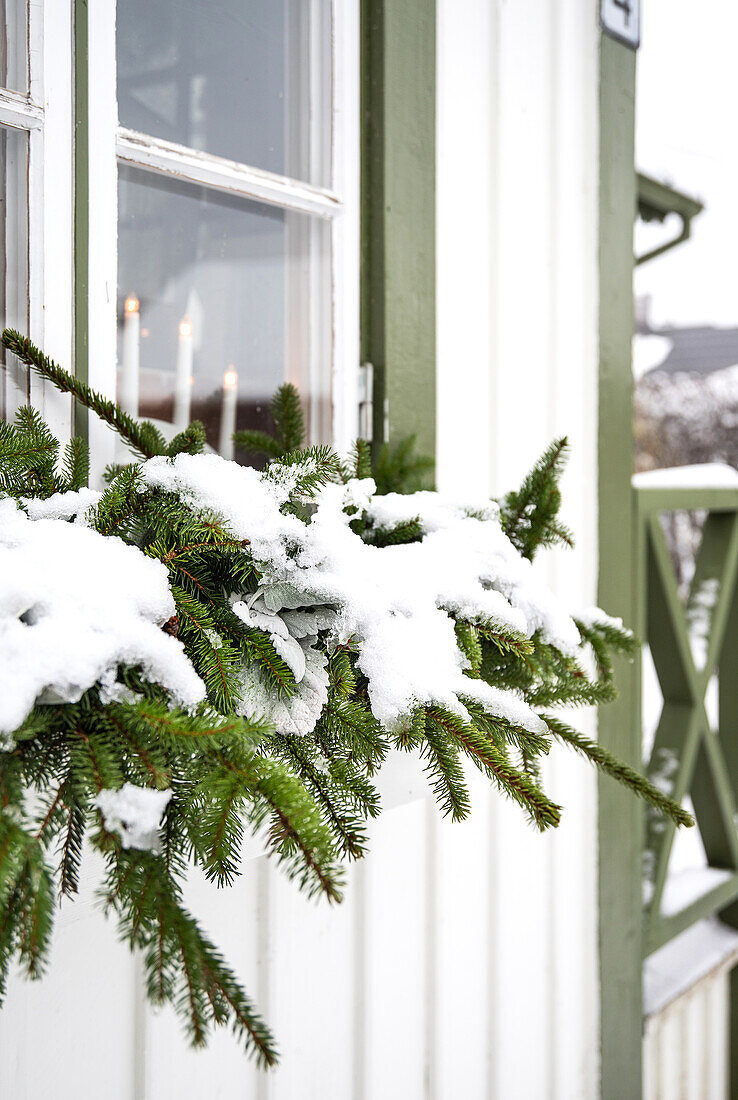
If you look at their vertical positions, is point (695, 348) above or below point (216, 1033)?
above

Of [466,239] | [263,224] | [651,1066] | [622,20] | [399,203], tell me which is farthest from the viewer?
[651,1066]

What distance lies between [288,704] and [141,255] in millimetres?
606

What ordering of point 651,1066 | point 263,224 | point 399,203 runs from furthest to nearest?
1. point 651,1066
2. point 399,203
3. point 263,224

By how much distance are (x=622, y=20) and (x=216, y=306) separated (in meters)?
1.09

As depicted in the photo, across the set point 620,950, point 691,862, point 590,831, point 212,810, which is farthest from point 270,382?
point 691,862

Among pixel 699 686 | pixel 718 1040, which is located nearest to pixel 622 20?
pixel 699 686

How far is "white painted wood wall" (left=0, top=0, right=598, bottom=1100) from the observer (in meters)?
0.99

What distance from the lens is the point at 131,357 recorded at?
3.26ft

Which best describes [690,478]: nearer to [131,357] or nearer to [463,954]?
[463,954]

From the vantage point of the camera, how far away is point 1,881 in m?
0.40

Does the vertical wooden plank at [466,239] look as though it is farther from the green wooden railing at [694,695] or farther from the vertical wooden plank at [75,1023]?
the vertical wooden plank at [75,1023]

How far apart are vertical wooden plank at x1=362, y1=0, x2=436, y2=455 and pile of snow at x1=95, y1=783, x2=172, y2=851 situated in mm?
794

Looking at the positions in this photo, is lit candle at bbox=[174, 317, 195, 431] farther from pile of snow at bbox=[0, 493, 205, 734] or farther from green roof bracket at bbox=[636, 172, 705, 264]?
green roof bracket at bbox=[636, 172, 705, 264]

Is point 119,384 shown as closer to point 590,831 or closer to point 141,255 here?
point 141,255
